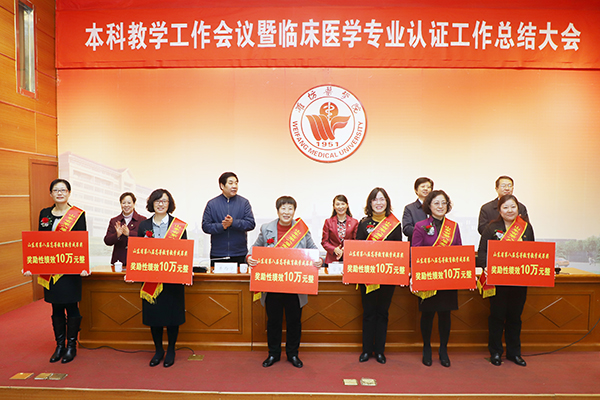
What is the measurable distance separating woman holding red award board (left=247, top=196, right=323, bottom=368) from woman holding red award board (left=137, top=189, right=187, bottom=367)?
0.54 m

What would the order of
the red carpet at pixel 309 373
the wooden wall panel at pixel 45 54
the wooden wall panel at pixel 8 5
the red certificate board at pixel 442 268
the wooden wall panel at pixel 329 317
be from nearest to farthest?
the red carpet at pixel 309 373, the red certificate board at pixel 442 268, the wooden wall panel at pixel 329 317, the wooden wall panel at pixel 8 5, the wooden wall panel at pixel 45 54

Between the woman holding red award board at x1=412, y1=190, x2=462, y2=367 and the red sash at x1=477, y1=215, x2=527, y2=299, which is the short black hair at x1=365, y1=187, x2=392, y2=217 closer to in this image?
the woman holding red award board at x1=412, y1=190, x2=462, y2=367

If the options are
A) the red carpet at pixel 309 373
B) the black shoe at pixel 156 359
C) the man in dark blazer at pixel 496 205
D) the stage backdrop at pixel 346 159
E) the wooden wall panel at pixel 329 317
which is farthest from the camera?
the stage backdrop at pixel 346 159

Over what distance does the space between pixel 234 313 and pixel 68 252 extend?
1177 mm

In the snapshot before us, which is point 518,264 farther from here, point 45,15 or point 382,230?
point 45,15

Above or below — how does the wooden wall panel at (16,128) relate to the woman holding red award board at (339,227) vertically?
above

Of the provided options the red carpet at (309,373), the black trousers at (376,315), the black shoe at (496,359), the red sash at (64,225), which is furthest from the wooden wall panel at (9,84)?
the black shoe at (496,359)

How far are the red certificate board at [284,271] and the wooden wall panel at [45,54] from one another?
3463 mm

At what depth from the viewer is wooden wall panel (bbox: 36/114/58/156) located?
402 centimetres

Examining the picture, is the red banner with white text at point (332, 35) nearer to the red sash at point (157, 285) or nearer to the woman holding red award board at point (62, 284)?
the woman holding red award board at point (62, 284)

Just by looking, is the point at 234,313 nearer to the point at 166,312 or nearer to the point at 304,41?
the point at 166,312

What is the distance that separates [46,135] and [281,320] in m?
3.49

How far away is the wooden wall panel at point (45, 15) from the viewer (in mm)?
3932

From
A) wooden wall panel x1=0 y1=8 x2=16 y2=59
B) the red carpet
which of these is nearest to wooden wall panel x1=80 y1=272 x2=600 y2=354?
the red carpet
